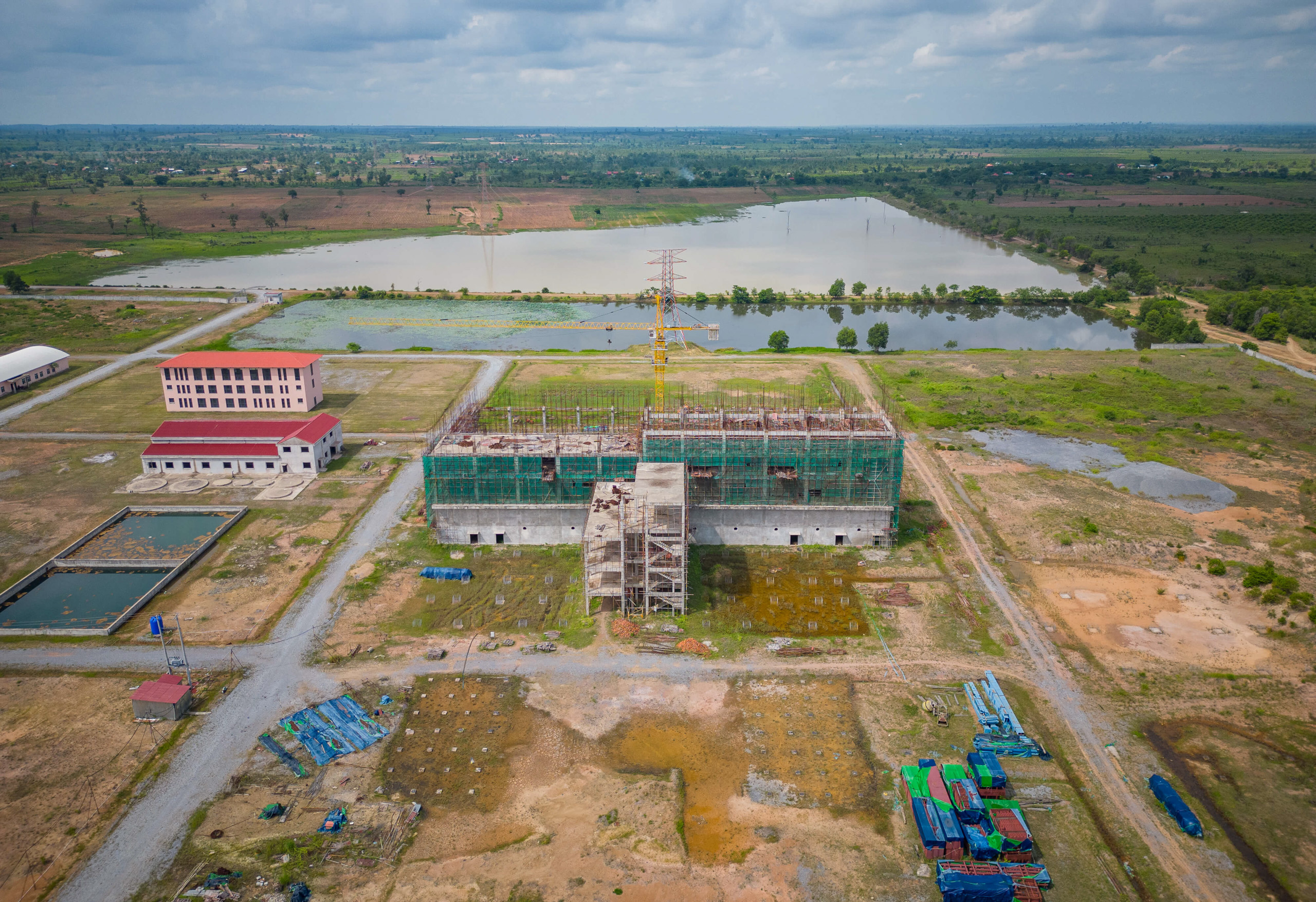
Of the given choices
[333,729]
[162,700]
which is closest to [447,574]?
[333,729]

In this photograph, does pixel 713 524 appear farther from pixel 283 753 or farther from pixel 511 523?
pixel 283 753

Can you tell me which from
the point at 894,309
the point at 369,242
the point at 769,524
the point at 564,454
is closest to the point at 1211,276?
the point at 894,309

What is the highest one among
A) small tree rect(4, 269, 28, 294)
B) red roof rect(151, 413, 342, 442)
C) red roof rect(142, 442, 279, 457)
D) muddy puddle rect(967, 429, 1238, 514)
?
small tree rect(4, 269, 28, 294)

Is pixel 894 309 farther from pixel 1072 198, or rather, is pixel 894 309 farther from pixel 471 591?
pixel 1072 198

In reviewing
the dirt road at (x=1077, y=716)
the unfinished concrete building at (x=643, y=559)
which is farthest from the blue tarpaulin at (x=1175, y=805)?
the unfinished concrete building at (x=643, y=559)

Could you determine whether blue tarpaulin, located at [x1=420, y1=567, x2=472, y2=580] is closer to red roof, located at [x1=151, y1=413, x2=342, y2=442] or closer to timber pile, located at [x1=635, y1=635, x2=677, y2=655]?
timber pile, located at [x1=635, y1=635, x2=677, y2=655]

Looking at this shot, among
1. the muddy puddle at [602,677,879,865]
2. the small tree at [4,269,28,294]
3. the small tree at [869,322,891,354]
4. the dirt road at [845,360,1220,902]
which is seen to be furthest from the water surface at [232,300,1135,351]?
the muddy puddle at [602,677,879,865]
